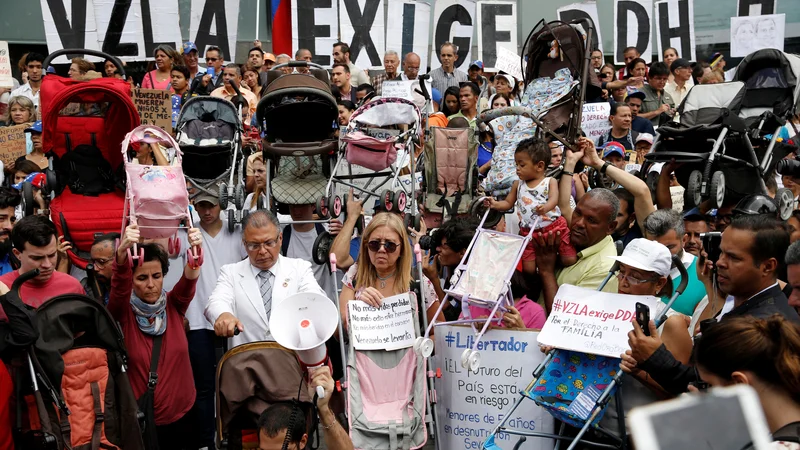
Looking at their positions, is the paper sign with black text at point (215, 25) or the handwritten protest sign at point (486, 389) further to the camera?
the paper sign with black text at point (215, 25)

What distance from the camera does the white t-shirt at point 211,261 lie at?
272 inches

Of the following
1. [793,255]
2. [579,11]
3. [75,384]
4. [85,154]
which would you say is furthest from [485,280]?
[579,11]

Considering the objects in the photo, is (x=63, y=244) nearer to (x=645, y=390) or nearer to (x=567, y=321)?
(x=567, y=321)

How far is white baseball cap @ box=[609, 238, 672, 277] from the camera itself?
4.85m

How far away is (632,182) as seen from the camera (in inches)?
262

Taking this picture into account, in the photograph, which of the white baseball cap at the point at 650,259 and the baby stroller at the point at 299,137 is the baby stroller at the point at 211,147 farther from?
the white baseball cap at the point at 650,259

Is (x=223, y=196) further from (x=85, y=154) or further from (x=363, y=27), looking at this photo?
(x=363, y=27)

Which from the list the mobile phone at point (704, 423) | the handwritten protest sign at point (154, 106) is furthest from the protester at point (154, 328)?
the mobile phone at point (704, 423)

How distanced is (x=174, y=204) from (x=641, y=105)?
8014 mm

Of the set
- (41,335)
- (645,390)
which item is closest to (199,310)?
(41,335)

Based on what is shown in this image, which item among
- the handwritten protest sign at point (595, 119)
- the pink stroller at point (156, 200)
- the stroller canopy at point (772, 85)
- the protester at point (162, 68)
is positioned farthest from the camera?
the protester at point (162, 68)

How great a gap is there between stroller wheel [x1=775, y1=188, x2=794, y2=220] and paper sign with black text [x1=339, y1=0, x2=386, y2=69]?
860 cm

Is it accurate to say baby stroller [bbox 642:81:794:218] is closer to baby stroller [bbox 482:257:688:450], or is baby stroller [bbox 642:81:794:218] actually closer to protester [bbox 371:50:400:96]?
baby stroller [bbox 482:257:688:450]

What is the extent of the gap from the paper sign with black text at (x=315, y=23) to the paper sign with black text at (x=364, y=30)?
0.16 meters
